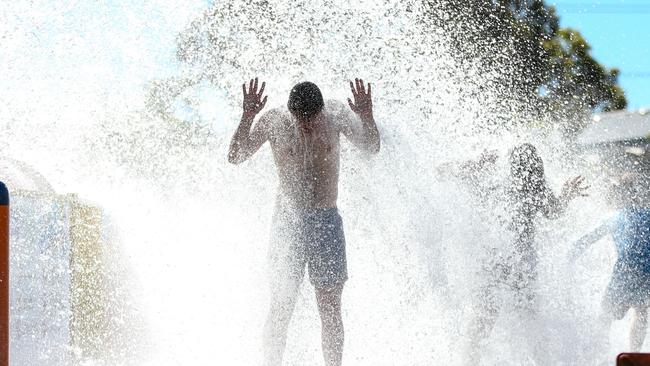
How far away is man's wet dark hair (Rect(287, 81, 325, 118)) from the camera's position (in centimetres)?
496

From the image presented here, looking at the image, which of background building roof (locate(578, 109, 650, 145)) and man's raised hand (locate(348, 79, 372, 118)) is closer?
man's raised hand (locate(348, 79, 372, 118))

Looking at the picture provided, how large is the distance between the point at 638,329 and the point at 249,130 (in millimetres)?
3456

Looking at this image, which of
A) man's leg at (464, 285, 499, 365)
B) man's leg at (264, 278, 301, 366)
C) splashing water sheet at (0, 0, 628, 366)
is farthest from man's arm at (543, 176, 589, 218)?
man's leg at (264, 278, 301, 366)

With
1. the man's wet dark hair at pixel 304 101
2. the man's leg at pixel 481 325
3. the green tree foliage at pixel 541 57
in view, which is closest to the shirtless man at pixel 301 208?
the man's wet dark hair at pixel 304 101

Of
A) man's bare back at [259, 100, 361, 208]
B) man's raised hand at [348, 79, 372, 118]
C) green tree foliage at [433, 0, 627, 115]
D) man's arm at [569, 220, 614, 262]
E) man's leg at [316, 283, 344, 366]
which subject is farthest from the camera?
green tree foliage at [433, 0, 627, 115]

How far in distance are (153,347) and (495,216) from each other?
2.56 m

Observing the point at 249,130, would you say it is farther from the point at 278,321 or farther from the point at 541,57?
the point at 541,57

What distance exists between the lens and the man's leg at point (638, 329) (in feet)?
21.2

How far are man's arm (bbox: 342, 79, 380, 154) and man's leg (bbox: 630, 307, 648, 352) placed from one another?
8.85 feet

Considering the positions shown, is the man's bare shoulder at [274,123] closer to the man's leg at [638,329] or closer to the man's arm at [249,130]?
the man's arm at [249,130]

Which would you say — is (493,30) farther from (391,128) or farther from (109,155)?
(391,128)

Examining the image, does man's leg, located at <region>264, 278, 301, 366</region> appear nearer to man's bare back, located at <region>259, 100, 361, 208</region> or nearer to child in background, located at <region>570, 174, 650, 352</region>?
man's bare back, located at <region>259, 100, 361, 208</region>

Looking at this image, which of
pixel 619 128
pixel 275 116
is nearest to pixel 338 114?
pixel 275 116

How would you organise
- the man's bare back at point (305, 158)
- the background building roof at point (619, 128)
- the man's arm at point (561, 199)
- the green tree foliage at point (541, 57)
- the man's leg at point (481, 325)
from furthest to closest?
the green tree foliage at point (541, 57) → the background building roof at point (619, 128) → the man's arm at point (561, 199) → the man's leg at point (481, 325) → the man's bare back at point (305, 158)
